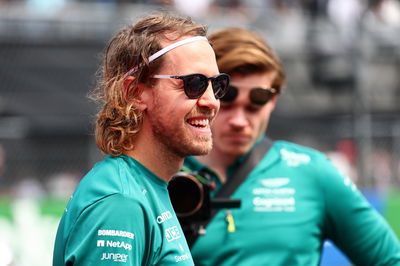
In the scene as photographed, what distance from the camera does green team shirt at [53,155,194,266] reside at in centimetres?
226

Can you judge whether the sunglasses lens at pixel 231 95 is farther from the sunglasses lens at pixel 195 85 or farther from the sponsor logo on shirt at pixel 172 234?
the sponsor logo on shirt at pixel 172 234

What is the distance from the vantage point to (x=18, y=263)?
8.23 meters

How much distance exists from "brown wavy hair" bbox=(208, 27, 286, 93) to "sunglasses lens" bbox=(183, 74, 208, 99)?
1.04 meters

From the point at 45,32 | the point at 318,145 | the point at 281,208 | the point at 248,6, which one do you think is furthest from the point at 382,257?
the point at 248,6

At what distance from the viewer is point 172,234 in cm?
250

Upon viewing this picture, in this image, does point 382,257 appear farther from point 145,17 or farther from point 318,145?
point 318,145

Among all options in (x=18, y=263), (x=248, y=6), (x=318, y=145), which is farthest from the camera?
(x=248, y=6)

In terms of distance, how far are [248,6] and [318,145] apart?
12.5 ft

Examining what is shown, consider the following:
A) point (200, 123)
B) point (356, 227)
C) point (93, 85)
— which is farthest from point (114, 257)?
point (93, 85)

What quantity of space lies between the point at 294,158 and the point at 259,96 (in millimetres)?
357

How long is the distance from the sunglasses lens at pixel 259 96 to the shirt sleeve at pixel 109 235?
4.85 feet

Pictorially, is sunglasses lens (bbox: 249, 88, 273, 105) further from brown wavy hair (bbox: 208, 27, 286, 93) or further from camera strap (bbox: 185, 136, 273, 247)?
camera strap (bbox: 185, 136, 273, 247)

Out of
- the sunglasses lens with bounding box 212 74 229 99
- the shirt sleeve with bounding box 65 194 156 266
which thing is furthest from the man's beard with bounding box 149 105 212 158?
the shirt sleeve with bounding box 65 194 156 266

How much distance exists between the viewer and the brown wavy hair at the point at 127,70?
2584 mm
